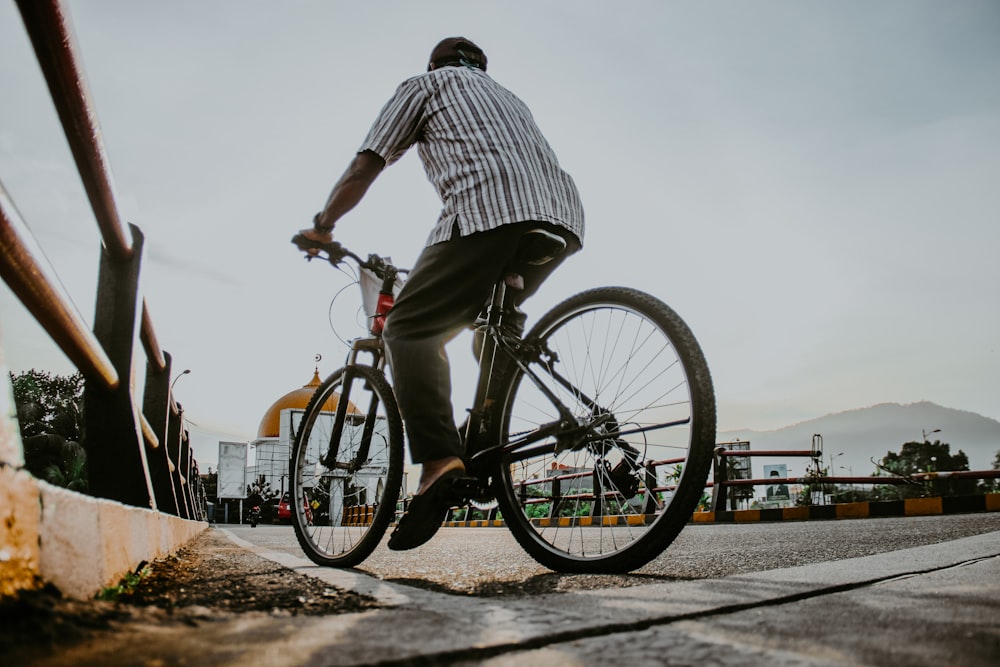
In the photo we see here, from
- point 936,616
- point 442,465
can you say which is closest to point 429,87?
point 442,465

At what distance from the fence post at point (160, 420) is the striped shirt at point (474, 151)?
1.90 m

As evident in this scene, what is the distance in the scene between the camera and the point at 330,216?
107 inches

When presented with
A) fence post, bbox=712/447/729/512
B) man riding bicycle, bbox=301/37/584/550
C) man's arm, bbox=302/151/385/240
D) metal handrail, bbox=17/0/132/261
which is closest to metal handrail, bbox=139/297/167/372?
metal handrail, bbox=17/0/132/261

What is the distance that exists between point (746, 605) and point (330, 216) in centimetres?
205

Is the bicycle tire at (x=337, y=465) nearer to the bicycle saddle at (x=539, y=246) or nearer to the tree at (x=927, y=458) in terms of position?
the bicycle saddle at (x=539, y=246)

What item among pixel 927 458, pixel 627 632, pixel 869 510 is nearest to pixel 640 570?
pixel 627 632

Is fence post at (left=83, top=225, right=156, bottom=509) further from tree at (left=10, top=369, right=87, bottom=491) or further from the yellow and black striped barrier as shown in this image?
tree at (left=10, top=369, right=87, bottom=491)

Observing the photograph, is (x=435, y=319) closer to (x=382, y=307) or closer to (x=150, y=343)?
(x=382, y=307)

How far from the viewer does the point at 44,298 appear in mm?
1399

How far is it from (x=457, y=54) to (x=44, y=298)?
71.1 inches

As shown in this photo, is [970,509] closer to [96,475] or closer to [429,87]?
[429,87]

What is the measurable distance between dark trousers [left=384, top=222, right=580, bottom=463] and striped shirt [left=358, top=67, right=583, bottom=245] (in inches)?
2.6

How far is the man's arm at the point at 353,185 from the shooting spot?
2.48 m

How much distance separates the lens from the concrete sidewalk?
0.90 meters
